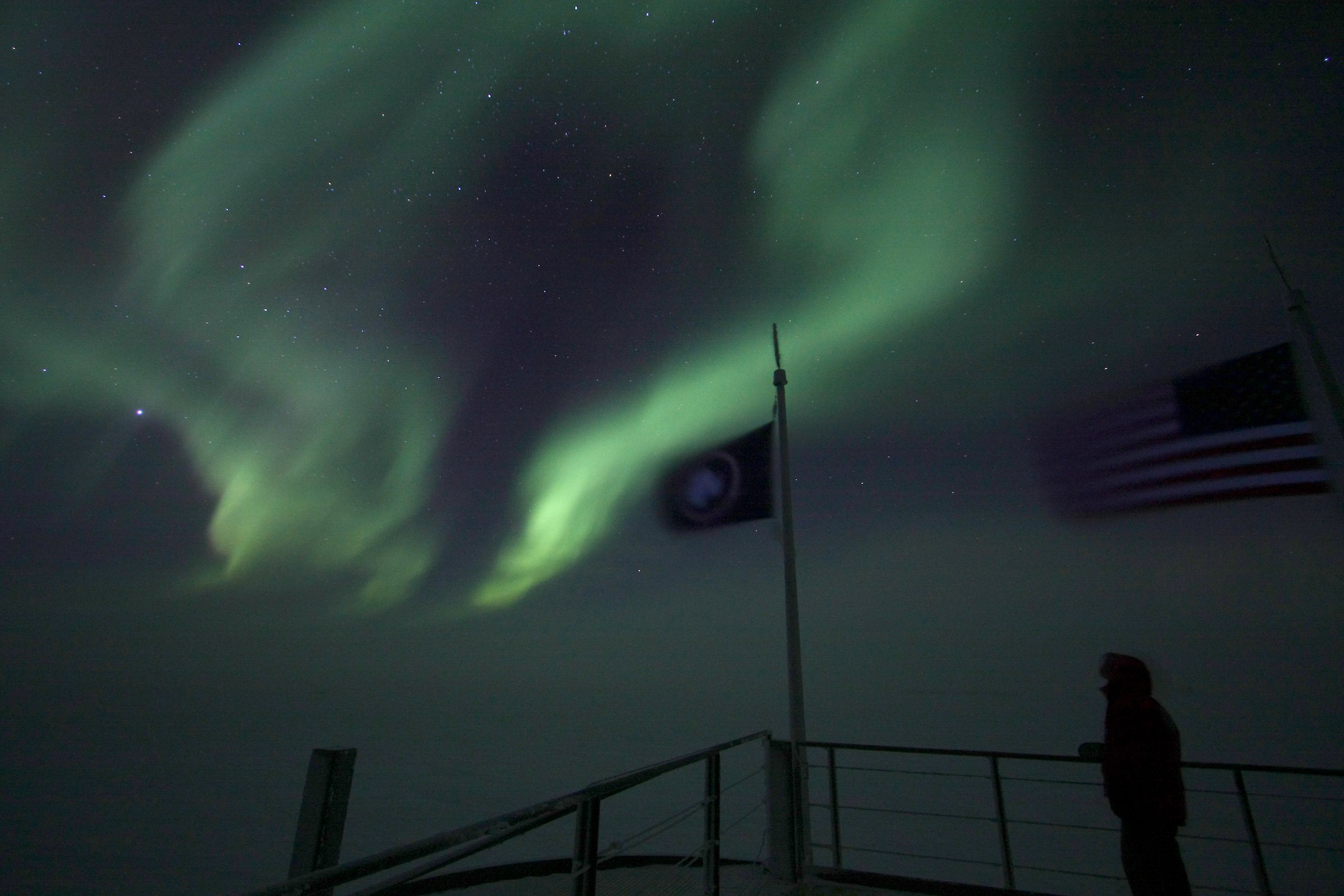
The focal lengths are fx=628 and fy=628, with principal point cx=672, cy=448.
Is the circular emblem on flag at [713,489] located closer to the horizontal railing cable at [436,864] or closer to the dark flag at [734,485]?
the dark flag at [734,485]

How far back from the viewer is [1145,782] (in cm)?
353

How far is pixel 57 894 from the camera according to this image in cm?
7125

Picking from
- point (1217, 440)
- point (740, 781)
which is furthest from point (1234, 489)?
point (740, 781)

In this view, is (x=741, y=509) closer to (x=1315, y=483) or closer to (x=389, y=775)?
(x=1315, y=483)

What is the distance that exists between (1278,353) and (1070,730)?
597ft

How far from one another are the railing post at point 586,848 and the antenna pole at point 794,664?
3.09 meters

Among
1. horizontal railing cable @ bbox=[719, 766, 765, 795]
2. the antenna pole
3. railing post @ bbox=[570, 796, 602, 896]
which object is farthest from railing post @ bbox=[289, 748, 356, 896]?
the antenna pole

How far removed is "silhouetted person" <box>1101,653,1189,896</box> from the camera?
3.52 m

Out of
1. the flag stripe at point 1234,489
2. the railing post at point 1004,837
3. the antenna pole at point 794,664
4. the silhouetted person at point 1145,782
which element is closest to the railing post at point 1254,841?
the silhouetted person at point 1145,782

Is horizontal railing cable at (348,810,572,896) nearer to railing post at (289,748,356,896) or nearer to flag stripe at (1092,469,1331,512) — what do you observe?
railing post at (289,748,356,896)

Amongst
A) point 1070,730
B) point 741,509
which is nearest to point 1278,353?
point 741,509

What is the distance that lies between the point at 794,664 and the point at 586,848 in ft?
13.8

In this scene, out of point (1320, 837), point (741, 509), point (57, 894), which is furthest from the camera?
point (1320, 837)

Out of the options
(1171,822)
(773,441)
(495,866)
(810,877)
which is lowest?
(495,866)
